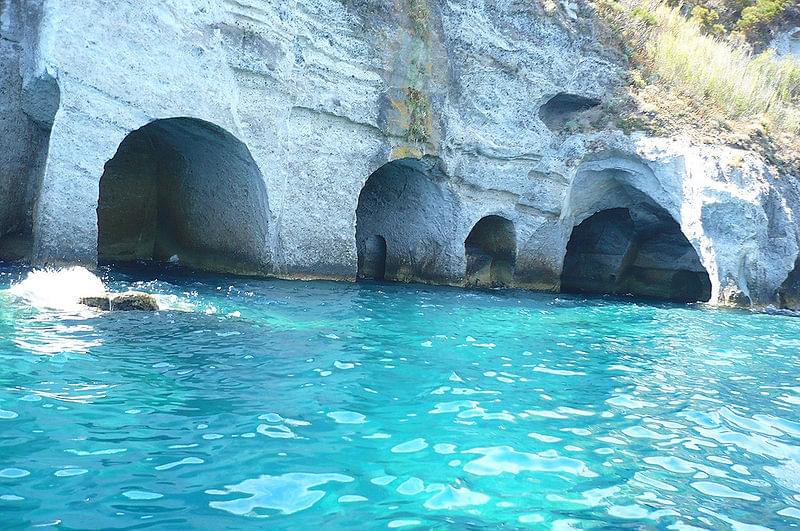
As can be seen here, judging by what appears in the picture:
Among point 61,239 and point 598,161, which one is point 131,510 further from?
point 598,161

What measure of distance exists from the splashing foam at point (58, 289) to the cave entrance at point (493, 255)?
9182 mm

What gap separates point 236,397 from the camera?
5.54 m

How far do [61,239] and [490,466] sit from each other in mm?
8983

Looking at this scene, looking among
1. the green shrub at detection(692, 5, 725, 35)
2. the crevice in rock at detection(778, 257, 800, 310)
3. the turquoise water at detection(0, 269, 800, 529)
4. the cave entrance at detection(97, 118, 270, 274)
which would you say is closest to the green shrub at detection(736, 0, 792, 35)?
the green shrub at detection(692, 5, 725, 35)

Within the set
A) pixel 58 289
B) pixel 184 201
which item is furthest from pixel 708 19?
pixel 58 289

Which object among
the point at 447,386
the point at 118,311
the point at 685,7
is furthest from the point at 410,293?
the point at 685,7

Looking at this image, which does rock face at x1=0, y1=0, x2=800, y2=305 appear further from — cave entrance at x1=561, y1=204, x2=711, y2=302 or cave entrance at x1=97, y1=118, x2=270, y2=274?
cave entrance at x1=561, y1=204, x2=711, y2=302

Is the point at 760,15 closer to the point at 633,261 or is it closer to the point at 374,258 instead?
the point at 633,261

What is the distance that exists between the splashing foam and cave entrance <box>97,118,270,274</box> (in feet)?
13.6

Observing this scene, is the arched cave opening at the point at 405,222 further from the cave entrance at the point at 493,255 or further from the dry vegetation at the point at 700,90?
the dry vegetation at the point at 700,90

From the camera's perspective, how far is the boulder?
8656mm

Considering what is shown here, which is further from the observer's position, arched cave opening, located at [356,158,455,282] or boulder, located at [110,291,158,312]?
arched cave opening, located at [356,158,455,282]

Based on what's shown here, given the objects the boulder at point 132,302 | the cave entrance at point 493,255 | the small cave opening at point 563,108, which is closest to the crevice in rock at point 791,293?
the small cave opening at point 563,108

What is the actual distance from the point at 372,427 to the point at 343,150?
9942mm
